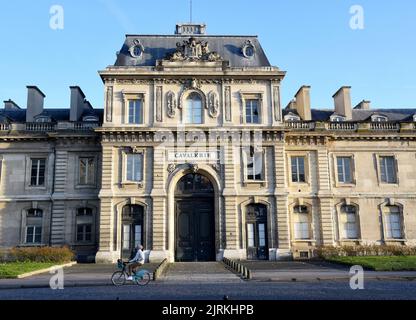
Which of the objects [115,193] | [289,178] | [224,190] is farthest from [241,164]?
[115,193]

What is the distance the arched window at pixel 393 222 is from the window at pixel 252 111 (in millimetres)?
12046

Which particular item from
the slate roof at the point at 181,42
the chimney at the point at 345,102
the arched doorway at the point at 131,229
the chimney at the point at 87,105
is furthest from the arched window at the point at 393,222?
the chimney at the point at 87,105

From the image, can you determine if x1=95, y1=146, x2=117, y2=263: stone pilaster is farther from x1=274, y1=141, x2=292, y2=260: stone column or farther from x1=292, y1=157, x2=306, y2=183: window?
x1=292, y1=157, x2=306, y2=183: window

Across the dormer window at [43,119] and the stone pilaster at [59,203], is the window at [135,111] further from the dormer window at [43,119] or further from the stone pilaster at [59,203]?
the dormer window at [43,119]

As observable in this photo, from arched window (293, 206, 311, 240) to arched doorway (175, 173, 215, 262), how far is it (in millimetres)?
6264

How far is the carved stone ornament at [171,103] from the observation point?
30.6 meters

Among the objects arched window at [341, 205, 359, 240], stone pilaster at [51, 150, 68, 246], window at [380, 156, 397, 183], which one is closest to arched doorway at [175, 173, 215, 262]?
stone pilaster at [51, 150, 68, 246]

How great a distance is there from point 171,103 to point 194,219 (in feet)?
26.9

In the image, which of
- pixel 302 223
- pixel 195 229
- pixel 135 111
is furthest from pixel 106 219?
pixel 302 223

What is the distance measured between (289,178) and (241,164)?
4260 millimetres

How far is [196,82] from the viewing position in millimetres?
30938

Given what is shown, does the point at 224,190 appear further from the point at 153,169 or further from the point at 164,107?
the point at 164,107

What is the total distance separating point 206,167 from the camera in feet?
98.4

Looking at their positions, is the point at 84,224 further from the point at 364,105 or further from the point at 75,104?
the point at 364,105
